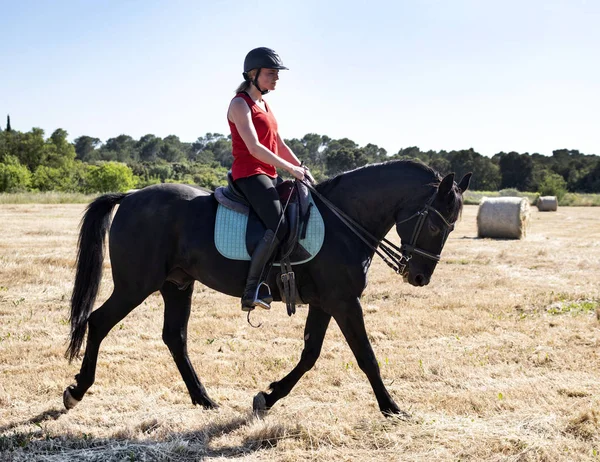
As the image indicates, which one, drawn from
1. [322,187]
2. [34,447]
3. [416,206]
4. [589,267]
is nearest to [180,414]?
[34,447]

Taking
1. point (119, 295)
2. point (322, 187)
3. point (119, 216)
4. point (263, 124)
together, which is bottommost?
point (119, 295)

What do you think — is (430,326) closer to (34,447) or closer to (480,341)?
(480,341)

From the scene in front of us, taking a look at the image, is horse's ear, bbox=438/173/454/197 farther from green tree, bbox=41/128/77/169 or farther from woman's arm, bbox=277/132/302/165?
green tree, bbox=41/128/77/169

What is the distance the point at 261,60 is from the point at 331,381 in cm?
325

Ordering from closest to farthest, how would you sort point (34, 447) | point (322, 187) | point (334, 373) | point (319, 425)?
point (34, 447)
point (319, 425)
point (322, 187)
point (334, 373)

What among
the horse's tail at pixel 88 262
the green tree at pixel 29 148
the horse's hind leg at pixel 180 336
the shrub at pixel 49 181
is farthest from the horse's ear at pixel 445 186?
the green tree at pixel 29 148

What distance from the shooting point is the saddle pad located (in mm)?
4707

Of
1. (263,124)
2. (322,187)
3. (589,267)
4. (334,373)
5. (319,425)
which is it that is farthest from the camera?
(589,267)

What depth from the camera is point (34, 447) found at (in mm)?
4184

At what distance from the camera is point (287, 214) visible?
473 centimetres

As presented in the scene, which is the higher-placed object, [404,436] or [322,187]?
[322,187]

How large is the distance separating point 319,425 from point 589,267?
33.4 feet

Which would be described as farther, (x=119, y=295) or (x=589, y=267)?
(x=589, y=267)

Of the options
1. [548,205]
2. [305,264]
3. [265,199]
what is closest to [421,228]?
[305,264]
